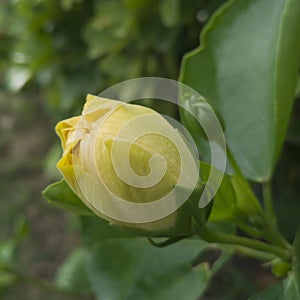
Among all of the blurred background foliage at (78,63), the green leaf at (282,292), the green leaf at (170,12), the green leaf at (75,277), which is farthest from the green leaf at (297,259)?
the green leaf at (75,277)

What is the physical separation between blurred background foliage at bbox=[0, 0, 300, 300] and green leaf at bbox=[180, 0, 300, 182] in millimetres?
639

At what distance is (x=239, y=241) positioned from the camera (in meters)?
0.65

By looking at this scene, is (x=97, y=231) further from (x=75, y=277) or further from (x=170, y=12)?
(x=75, y=277)

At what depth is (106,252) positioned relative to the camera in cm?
85

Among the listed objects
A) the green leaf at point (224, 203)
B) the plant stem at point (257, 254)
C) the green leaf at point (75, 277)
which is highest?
the green leaf at point (224, 203)

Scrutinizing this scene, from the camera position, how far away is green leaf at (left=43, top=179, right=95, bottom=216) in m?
0.62

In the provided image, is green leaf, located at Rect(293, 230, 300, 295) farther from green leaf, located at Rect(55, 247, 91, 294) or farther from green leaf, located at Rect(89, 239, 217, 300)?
green leaf, located at Rect(55, 247, 91, 294)

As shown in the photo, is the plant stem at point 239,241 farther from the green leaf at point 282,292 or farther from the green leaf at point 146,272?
the green leaf at point 146,272

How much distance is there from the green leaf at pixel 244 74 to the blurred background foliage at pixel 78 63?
0.64m

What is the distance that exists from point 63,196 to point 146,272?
0.23m

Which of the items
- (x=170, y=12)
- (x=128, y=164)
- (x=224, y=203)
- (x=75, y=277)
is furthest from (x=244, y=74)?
(x=75, y=277)

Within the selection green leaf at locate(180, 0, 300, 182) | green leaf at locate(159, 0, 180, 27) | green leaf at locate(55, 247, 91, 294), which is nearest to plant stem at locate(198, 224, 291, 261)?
green leaf at locate(180, 0, 300, 182)

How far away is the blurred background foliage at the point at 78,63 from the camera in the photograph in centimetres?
158

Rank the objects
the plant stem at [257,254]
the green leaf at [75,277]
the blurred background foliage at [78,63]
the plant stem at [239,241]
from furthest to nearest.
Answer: the green leaf at [75,277] < the blurred background foliage at [78,63] < the plant stem at [257,254] < the plant stem at [239,241]
